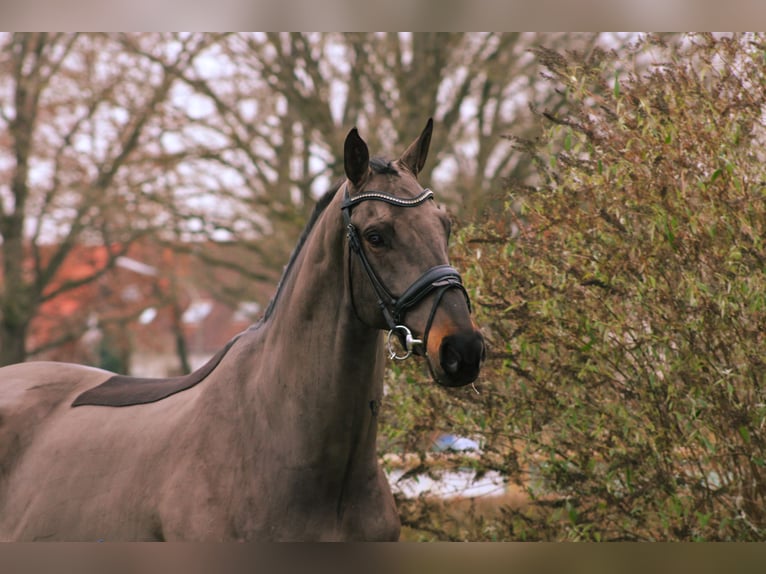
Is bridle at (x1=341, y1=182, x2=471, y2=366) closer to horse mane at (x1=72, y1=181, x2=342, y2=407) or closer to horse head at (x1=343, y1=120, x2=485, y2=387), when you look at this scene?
horse head at (x1=343, y1=120, x2=485, y2=387)

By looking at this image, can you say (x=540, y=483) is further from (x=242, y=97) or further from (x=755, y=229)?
(x=242, y=97)

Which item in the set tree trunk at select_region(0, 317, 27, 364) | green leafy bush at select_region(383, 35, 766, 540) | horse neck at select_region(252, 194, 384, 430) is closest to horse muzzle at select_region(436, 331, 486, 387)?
horse neck at select_region(252, 194, 384, 430)

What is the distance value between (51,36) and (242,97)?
509 cm

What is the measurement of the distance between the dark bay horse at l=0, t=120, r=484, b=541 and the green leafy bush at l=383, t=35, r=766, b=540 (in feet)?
6.15

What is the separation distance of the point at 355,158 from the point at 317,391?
863mm

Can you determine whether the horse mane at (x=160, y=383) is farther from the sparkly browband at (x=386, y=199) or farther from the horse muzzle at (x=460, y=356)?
the horse muzzle at (x=460, y=356)

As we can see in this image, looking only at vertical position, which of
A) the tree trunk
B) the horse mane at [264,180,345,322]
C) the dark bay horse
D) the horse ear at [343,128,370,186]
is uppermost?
the tree trunk

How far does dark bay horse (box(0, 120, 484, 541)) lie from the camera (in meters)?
3.17

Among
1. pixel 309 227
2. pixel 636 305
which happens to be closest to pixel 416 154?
pixel 309 227

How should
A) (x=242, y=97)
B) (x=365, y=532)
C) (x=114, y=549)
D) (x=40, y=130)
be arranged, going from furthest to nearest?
(x=40, y=130)
(x=242, y=97)
(x=365, y=532)
(x=114, y=549)

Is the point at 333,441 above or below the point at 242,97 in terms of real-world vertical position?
below

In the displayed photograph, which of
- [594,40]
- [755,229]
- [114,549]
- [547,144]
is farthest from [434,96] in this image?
[114,549]

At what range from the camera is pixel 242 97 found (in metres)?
15.9

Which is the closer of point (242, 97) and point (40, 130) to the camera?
point (242, 97)
